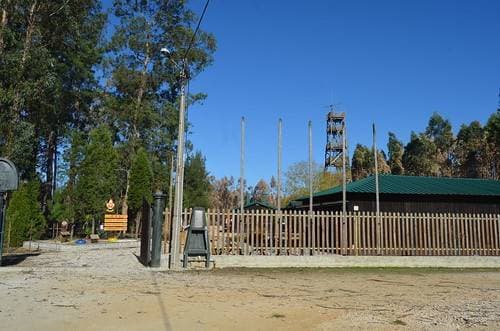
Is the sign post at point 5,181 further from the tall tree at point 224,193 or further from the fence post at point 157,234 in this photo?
the tall tree at point 224,193

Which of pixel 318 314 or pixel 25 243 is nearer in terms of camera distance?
pixel 318 314

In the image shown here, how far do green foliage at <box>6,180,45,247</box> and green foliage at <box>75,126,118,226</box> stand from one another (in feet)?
9.14

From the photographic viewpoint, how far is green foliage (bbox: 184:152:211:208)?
50.5m

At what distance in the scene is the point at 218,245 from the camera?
1479 centimetres

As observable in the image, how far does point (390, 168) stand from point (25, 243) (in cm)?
5323

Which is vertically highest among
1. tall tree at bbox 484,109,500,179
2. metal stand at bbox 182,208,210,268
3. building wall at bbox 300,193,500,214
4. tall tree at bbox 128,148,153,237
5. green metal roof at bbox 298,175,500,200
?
tall tree at bbox 484,109,500,179

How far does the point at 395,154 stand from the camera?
65250mm

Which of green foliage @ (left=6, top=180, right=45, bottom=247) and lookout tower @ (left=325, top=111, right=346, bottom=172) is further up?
lookout tower @ (left=325, top=111, right=346, bottom=172)

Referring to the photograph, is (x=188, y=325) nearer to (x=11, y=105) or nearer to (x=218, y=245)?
(x=218, y=245)

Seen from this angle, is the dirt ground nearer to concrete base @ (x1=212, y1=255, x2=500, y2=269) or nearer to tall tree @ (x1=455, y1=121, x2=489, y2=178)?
concrete base @ (x1=212, y1=255, x2=500, y2=269)

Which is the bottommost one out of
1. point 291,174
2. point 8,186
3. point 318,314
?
point 318,314

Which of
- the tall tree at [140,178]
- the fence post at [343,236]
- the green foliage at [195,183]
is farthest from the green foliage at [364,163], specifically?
the fence post at [343,236]

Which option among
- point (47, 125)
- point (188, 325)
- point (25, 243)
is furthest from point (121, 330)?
point (47, 125)

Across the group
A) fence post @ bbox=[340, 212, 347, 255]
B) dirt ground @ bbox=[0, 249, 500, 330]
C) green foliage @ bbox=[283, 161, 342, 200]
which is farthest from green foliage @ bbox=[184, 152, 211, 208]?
dirt ground @ bbox=[0, 249, 500, 330]
